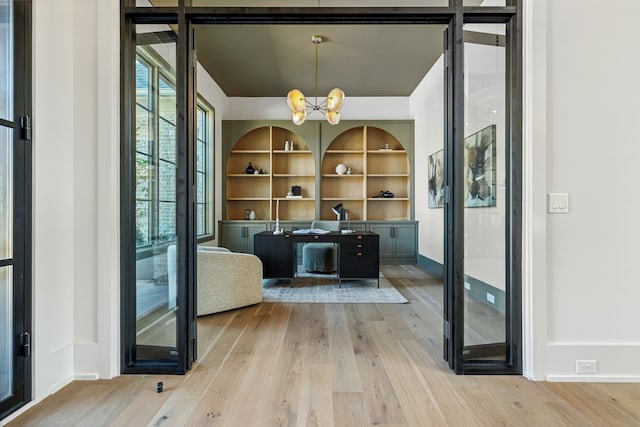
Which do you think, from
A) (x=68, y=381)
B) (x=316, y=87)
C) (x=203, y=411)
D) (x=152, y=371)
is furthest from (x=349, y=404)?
(x=316, y=87)

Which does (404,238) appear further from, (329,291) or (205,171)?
(205,171)

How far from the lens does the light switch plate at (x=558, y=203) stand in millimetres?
2307

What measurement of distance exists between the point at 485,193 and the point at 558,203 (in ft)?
1.41

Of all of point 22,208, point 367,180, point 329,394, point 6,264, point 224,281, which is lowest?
point 329,394

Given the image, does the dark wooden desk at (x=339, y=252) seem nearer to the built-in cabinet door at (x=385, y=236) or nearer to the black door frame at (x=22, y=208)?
the built-in cabinet door at (x=385, y=236)

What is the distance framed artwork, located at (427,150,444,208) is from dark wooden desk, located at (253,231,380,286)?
4.61 feet

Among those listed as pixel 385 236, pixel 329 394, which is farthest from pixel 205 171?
pixel 329 394

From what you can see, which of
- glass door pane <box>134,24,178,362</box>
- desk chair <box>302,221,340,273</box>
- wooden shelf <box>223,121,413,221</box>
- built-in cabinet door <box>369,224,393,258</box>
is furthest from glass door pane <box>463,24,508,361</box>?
wooden shelf <box>223,121,413,221</box>

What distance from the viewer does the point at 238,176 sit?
7301 millimetres

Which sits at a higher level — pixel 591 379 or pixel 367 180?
pixel 367 180

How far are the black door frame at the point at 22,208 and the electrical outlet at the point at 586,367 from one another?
3.13 m

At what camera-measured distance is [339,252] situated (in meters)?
4.98

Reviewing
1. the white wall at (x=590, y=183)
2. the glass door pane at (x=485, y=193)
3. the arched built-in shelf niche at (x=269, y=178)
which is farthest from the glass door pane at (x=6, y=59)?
the arched built-in shelf niche at (x=269, y=178)

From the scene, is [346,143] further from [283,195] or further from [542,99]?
[542,99]
